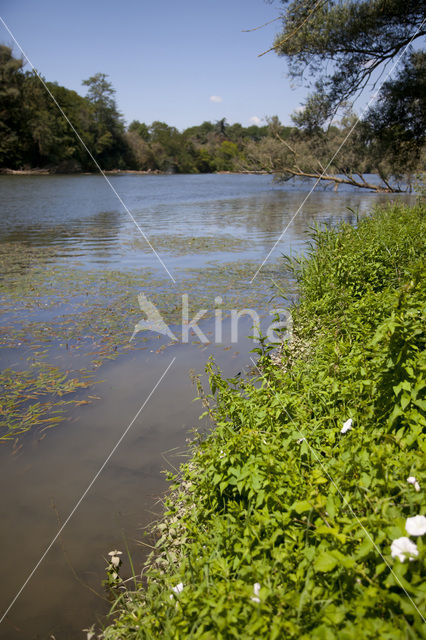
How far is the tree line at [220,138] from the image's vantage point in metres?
9.47

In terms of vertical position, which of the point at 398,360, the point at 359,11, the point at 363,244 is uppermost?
the point at 359,11

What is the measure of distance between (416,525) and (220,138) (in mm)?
135172

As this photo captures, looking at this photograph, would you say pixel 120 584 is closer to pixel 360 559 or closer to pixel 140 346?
pixel 360 559

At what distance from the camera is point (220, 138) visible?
12519 cm

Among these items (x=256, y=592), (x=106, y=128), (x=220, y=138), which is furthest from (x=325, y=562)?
(x=220, y=138)

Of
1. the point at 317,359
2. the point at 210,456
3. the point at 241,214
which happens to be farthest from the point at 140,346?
the point at 241,214

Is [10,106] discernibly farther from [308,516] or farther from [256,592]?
[256,592]

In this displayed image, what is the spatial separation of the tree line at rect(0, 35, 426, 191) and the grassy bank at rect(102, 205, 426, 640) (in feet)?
12.4

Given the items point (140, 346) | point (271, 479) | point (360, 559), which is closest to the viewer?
point (360, 559)

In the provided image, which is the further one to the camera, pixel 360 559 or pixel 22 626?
pixel 22 626

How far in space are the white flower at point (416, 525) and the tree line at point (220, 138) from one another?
4.54 metres

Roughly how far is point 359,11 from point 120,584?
9889 mm

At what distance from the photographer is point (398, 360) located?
2213mm

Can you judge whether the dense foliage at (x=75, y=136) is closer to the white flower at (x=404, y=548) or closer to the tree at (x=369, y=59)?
the tree at (x=369, y=59)
